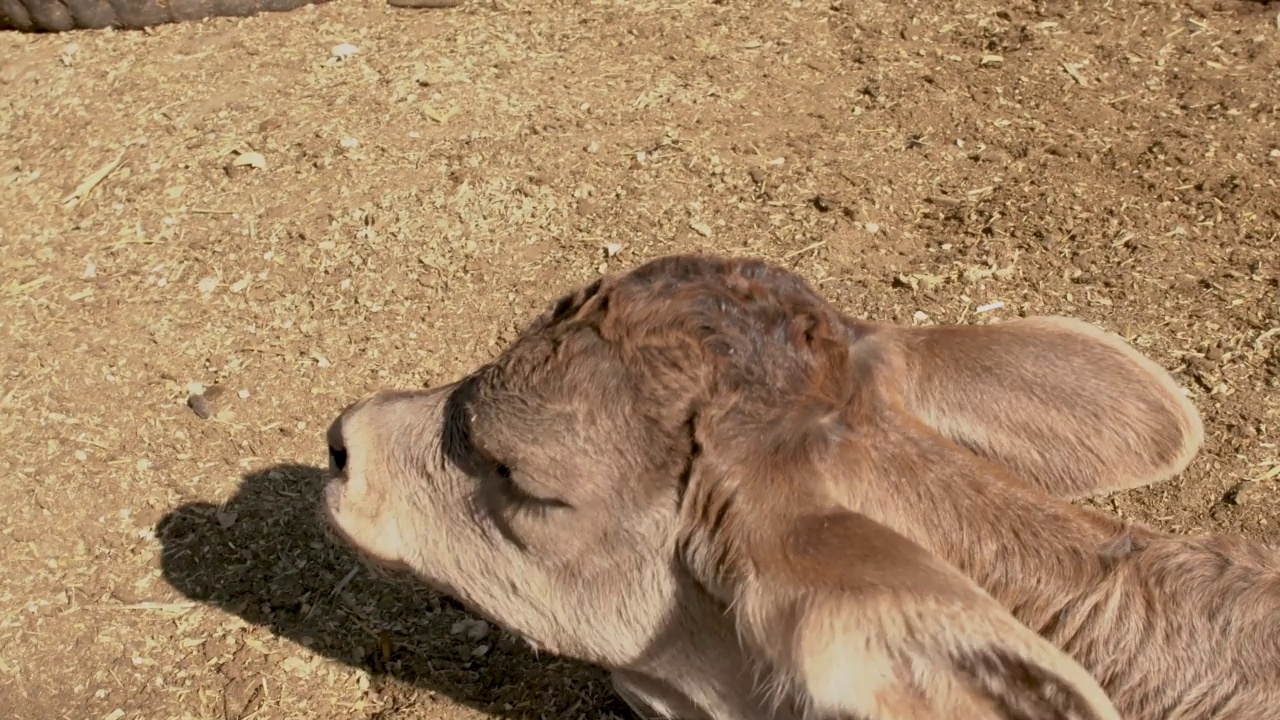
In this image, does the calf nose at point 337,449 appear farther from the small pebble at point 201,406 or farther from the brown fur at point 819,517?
the small pebble at point 201,406

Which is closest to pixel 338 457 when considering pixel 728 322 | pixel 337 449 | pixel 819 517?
pixel 337 449

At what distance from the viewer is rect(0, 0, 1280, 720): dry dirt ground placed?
169 inches

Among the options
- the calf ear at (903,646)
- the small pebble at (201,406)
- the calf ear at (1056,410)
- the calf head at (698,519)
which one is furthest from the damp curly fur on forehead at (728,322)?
the small pebble at (201,406)

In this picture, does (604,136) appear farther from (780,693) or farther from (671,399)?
(780,693)

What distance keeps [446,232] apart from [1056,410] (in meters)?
3.39

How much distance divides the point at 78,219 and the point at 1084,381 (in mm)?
5035

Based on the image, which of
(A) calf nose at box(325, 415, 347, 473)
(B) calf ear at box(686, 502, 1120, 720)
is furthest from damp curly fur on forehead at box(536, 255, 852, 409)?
(A) calf nose at box(325, 415, 347, 473)

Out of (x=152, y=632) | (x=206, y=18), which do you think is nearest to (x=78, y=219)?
(x=206, y=18)

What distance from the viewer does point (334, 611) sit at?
4309 mm

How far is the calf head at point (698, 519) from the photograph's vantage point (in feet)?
7.18

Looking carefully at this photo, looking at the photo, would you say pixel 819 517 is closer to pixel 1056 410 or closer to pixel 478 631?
pixel 1056 410

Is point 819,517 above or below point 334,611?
above

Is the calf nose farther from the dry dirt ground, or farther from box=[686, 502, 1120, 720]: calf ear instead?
box=[686, 502, 1120, 720]: calf ear

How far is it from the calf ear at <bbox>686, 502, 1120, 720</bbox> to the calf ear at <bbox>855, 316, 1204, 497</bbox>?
0.70 m
